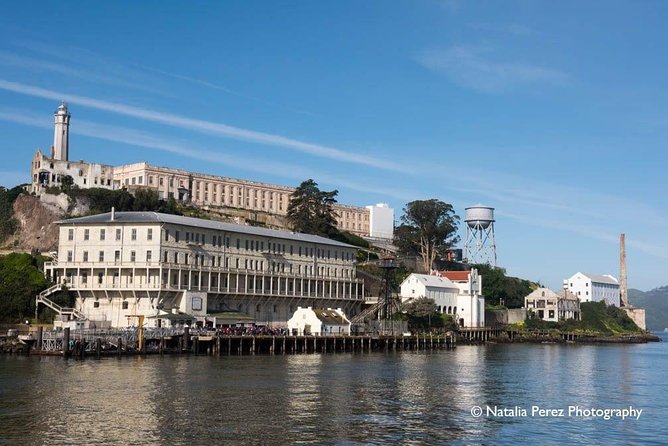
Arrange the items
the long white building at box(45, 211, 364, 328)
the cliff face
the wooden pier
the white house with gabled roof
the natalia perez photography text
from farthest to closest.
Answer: the cliff face < the white house with gabled roof < the long white building at box(45, 211, 364, 328) < the wooden pier < the natalia perez photography text

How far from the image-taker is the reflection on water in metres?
36.2

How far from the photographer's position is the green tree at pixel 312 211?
13050cm

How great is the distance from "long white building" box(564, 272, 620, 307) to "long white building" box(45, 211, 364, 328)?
104 metres

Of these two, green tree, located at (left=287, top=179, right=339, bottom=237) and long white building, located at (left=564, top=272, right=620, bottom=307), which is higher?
green tree, located at (left=287, top=179, right=339, bottom=237)

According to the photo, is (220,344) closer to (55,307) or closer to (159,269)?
(159,269)

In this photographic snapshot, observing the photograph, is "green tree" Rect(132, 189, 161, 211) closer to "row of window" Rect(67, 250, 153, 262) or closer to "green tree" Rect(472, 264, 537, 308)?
"row of window" Rect(67, 250, 153, 262)

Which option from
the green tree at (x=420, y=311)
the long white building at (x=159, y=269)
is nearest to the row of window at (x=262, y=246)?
the long white building at (x=159, y=269)

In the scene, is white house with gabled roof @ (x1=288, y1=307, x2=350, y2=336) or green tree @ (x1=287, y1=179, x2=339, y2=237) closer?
white house with gabled roof @ (x1=288, y1=307, x2=350, y2=336)

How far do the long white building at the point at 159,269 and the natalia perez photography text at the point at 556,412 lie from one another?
43.6m

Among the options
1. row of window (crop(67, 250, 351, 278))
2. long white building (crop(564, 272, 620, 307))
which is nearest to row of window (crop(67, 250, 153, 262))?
row of window (crop(67, 250, 351, 278))

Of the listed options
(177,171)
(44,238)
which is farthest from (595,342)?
(44,238)

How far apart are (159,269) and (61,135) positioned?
63665mm

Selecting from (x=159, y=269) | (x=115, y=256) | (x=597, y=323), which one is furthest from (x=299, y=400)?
(x=597, y=323)

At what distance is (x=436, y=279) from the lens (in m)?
128
